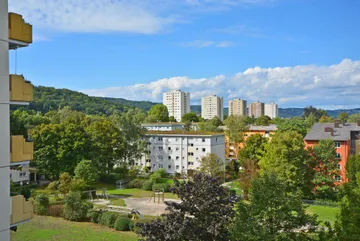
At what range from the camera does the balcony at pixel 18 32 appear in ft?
28.5

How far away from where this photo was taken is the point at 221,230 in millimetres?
13406

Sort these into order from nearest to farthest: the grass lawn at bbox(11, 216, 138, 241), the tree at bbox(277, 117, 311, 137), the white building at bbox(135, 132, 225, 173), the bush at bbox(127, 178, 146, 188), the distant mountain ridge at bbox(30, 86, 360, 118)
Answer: the grass lawn at bbox(11, 216, 138, 241)
the bush at bbox(127, 178, 146, 188)
the white building at bbox(135, 132, 225, 173)
the tree at bbox(277, 117, 311, 137)
the distant mountain ridge at bbox(30, 86, 360, 118)

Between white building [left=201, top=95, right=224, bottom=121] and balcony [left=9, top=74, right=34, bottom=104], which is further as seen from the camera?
white building [left=201, top=95, right=224, bottom=121]

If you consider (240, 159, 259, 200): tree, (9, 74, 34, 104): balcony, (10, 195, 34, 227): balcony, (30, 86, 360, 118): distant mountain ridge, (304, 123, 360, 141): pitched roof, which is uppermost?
(30, 86, 360, 118): distant mountain ridge

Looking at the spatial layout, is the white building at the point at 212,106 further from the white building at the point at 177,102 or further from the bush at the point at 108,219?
the bush at the point at 108,219

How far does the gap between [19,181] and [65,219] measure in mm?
14025

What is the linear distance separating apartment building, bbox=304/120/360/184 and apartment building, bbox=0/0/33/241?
3885cm

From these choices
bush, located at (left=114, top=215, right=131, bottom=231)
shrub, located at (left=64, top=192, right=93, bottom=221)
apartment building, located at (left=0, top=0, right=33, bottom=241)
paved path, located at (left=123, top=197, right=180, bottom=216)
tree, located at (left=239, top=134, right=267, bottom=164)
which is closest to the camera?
apartment building, located at (left=0, top=0, right=33, bottom=241)

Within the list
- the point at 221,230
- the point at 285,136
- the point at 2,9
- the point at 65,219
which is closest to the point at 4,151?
the point at 2,9

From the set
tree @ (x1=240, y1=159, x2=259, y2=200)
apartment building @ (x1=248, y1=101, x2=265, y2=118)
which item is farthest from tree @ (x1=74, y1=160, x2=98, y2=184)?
apartment building @ (x1=248, y1=101, x2=265, y2=118)

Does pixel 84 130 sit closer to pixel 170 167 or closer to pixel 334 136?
pixel 170 167

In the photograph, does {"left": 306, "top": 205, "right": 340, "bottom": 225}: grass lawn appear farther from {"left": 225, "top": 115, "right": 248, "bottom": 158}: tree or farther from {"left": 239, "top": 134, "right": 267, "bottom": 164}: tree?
{"left": 225, "top": 115, "right": 248, "bottom": 158}: tree

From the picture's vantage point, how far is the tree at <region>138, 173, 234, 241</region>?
1320 cm

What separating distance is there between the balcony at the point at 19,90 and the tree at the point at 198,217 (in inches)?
284
